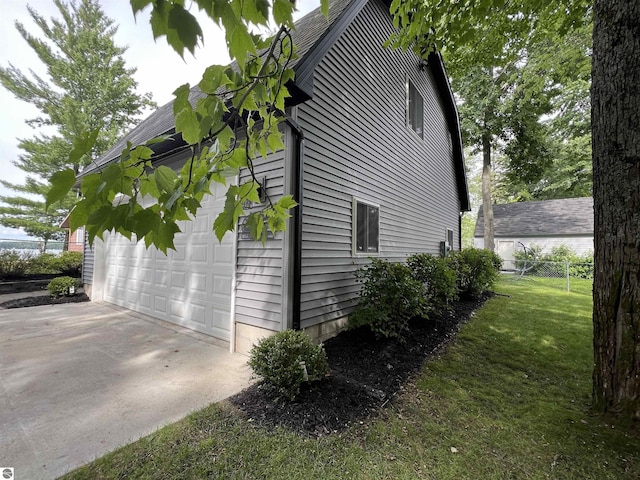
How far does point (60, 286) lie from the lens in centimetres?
790

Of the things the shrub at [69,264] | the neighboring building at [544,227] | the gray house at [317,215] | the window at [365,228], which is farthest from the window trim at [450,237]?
the shrub at [69,264]

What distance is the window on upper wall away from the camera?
24.1 feet

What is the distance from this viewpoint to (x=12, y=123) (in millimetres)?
13133

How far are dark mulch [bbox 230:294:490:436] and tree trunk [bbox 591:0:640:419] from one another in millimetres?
1870

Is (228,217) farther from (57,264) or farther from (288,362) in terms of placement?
(57,264)

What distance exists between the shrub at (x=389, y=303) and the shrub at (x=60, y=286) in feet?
26.5

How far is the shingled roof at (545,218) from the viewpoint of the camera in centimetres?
1761

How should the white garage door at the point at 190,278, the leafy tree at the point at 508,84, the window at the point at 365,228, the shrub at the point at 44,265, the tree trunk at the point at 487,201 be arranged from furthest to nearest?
the tree trunk at the point at 487,201, the shrub at the point at 44,265, the leafy tree at the point at 508,84, the window at the point at 365,228, the white garage door at the point at 190,278

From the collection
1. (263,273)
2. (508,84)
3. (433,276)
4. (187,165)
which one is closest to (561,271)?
(508,84)

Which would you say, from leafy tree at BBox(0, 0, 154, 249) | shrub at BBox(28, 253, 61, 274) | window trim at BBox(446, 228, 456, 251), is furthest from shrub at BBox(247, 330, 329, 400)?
leafy tree at BBox(0, 0, 154, 249)

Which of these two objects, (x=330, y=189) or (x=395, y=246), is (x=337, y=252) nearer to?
(x=330, y=189)

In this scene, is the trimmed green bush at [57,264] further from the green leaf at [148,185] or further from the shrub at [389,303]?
the green leaf at [148,185]

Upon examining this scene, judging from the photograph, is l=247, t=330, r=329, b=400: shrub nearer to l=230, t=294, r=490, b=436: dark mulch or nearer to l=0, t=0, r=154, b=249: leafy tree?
l=230, t=294, r=490, b=436: dark mulch

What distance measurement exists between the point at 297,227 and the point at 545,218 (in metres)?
21.4
